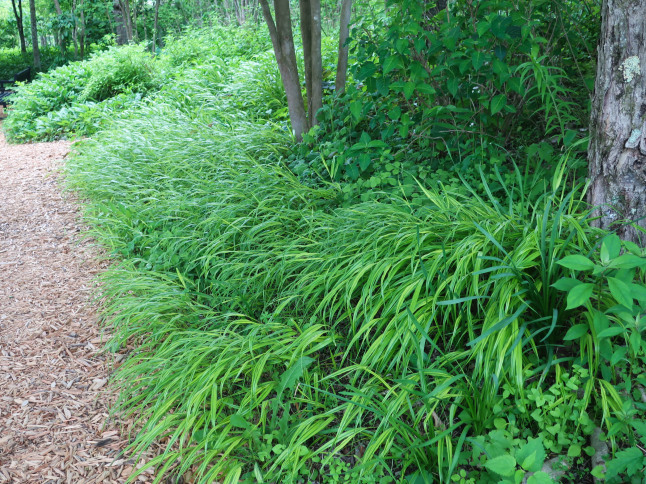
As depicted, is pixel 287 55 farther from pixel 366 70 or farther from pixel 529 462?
pixel 529 462

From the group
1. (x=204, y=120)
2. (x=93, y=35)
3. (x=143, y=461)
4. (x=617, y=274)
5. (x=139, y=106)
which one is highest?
(x=93, y=35)

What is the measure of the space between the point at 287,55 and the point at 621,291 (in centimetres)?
338

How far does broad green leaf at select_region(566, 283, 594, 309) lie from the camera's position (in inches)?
59.3

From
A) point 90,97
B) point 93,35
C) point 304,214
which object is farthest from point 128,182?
point 93,35

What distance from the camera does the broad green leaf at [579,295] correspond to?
1.51m

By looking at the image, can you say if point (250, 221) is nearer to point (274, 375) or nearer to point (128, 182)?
point (274, 375)

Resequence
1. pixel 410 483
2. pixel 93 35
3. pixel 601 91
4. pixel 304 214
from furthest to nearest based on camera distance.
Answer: pixel 93 35, pixel 304 214, pixel 601 91, pixel 410 483

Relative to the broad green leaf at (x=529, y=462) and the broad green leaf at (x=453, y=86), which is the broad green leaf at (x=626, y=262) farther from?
the broad green leaf at (x=453, y=86)

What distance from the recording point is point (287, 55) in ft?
13.6

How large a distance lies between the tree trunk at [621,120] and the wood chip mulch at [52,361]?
2216 millimetres

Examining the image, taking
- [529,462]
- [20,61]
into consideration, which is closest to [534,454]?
[529,462]

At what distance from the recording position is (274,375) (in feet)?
6.84

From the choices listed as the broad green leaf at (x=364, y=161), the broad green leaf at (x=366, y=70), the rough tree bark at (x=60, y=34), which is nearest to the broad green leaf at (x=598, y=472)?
the broad green leaf at (x=364, y=161)

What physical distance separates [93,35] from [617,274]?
1855cm
